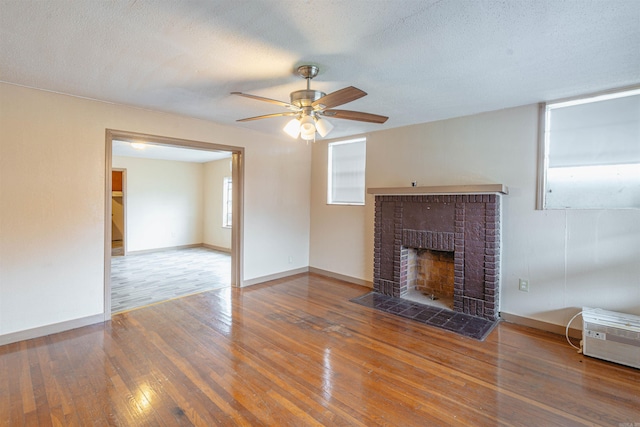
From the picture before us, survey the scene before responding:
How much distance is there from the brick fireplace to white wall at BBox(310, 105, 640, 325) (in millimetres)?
224

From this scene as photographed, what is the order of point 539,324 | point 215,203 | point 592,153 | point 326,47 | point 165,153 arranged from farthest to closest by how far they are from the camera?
1. point 215,203
2. point 165,153
3. point 539,324
4. point 592,153
5. point 326,47

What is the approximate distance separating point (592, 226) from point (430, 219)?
1.53m

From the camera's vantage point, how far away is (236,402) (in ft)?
6.57

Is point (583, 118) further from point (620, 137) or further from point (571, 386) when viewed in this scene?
point (571, 386)

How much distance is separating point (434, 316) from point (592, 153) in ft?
7.56

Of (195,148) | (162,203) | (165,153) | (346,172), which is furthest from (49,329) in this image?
(162,203)

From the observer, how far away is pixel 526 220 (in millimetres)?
3305

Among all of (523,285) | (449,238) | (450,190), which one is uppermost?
(450,190)

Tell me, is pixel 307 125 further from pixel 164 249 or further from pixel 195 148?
pixel 164 249

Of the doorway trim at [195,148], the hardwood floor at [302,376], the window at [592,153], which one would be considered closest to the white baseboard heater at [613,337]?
the hardwood floor at [302,376]

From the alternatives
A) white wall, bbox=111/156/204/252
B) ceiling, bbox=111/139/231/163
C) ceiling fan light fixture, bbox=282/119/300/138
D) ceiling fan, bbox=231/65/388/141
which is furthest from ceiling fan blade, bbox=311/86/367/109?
white wall, bbox=111/156/204/252

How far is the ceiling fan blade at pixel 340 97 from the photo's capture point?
2.05 metres

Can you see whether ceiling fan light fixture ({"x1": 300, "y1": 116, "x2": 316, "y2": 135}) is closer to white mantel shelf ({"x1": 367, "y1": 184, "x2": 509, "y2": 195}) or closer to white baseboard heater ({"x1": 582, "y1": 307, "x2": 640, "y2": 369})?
white mantel shelf ({"x1": 367, "y1": 184, "x2": 509, "y2": 195})

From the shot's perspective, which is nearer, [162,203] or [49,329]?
[49,329]
